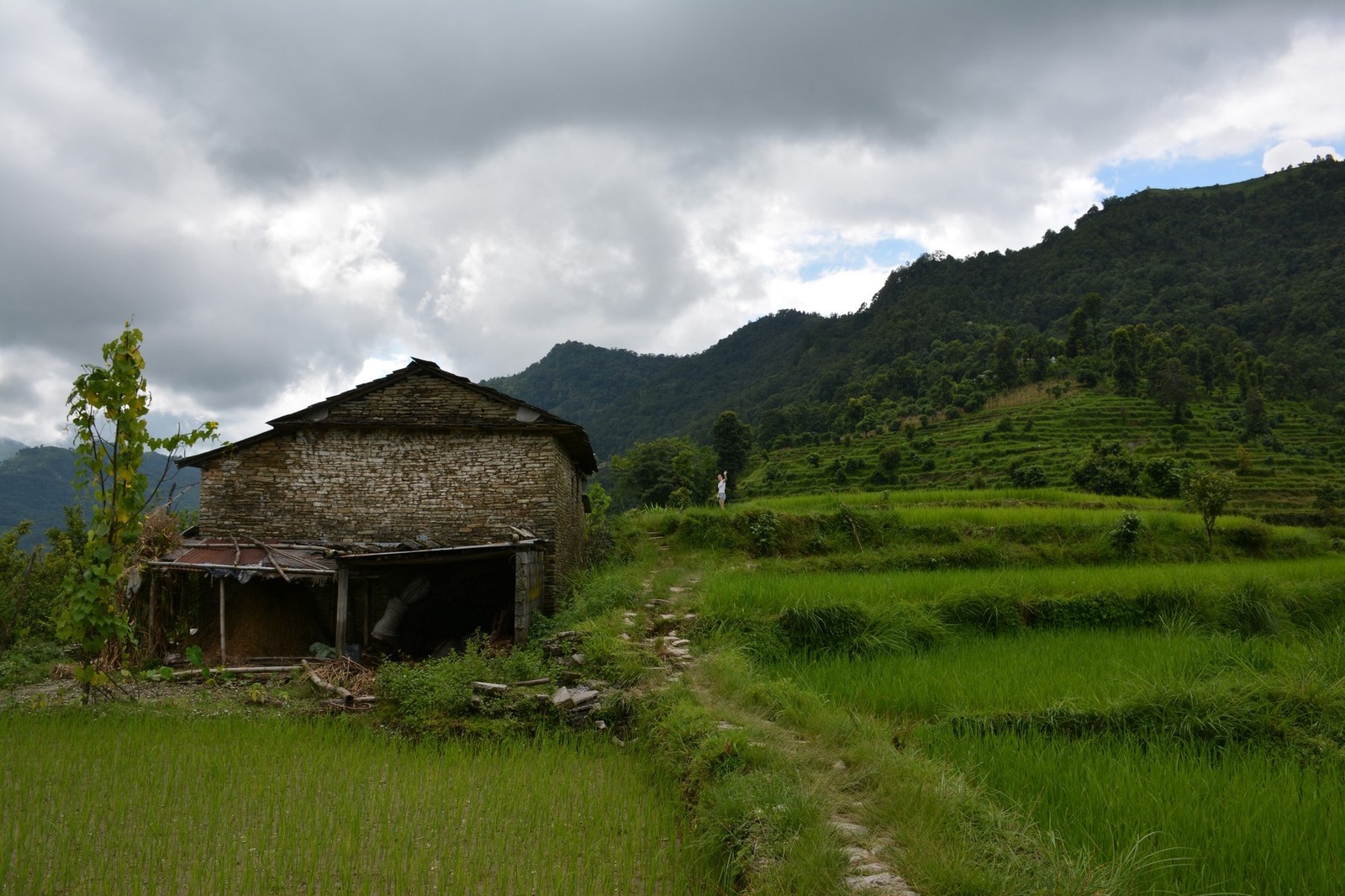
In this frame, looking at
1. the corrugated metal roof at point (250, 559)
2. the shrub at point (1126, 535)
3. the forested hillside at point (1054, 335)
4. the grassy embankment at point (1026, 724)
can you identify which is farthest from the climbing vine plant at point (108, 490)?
the forested hillside at point (1054, 335)

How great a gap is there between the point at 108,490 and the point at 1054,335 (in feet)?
229

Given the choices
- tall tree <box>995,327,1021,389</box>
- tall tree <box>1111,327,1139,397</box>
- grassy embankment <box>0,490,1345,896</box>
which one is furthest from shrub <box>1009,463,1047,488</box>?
tall tree <box>995,327,1021,389</box>

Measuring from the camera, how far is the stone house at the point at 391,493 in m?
13.0

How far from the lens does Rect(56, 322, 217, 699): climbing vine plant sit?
7520 millimetres

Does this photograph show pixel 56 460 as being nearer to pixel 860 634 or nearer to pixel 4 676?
pixel 4 676

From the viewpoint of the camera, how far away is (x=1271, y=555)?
16547 mm

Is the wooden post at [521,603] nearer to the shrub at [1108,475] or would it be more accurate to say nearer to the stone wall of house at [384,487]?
the stone wall of house at [384,487]

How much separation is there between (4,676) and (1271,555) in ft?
79.6

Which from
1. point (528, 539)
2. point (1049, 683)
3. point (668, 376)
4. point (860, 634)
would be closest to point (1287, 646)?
point (1049, 683)

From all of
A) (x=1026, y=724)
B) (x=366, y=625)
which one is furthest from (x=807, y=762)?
(x=366, y=625)

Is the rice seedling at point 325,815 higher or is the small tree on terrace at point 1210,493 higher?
the small tree on terrace at point 1210,493

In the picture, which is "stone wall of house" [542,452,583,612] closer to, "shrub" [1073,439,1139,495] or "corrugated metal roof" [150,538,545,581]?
"corrugated metal roof" [150,538,545,581]

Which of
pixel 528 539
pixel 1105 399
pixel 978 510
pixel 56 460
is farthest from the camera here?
pixel 56 460

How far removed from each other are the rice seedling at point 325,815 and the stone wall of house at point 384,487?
20.0ft
